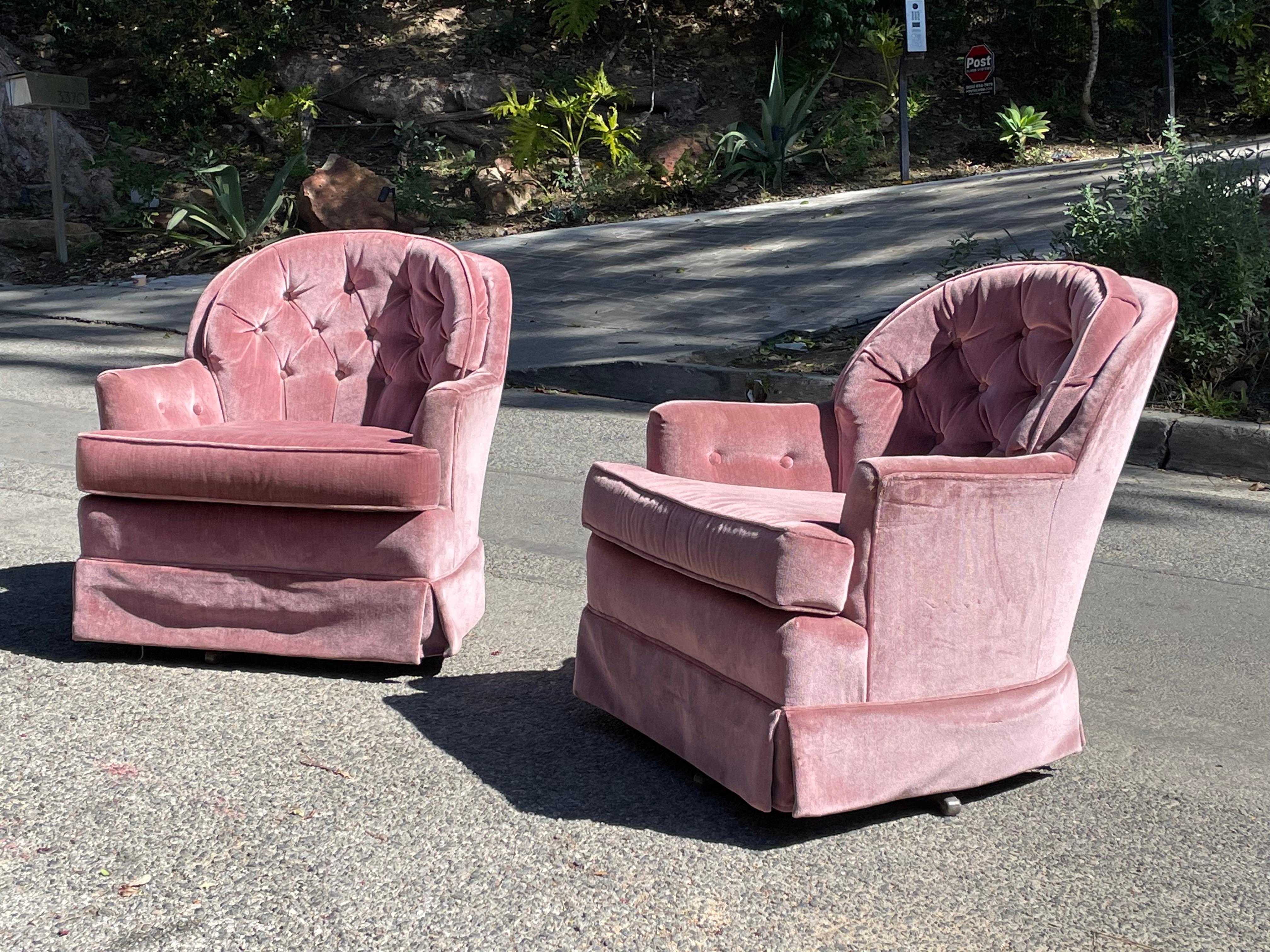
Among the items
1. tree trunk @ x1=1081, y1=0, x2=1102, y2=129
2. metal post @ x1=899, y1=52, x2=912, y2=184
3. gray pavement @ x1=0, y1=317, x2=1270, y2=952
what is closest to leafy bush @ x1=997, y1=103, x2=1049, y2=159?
tree trunk @ x1=1081, y1=0, x2=1102, y2=129

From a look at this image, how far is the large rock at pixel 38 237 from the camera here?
12789 mm

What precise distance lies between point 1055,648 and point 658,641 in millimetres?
882

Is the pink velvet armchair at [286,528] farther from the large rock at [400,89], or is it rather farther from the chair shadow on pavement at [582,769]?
the large rock at [400,89]

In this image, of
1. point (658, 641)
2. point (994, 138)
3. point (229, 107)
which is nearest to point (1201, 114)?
point (994, 138)

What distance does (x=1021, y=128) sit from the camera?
44.9 ft

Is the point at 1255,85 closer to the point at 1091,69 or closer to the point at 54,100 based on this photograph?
the point at 1091,69

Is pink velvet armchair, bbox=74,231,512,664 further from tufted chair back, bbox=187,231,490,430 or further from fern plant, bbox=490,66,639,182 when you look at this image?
fern plant, bbox=490,66,639,182

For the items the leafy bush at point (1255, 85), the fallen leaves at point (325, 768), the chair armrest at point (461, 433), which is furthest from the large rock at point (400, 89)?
the fallen leaves at point (325, 768)

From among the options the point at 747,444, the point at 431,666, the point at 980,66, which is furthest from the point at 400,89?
the point at 747,444

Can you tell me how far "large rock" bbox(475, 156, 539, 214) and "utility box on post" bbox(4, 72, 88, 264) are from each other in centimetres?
391

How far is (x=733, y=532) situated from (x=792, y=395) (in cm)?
436

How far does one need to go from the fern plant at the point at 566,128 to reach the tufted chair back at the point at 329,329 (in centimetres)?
927

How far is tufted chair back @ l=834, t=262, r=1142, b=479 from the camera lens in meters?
3.09

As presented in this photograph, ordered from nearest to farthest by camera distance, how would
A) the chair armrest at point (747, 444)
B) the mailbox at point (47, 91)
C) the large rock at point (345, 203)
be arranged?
the chair armrest at point (747, 444)
the mailbox at point (47, 91)
the large rock at point (345, 203)
